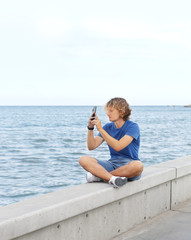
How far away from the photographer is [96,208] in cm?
396

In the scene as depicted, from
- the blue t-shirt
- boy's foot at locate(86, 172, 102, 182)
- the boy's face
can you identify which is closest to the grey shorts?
the blue t-shirt

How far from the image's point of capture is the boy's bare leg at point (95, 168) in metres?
4.25

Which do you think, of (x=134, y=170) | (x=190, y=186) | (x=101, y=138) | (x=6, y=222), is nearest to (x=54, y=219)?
(x=6, y=222)

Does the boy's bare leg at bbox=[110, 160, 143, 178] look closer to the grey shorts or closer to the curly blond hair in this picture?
the grey shorts

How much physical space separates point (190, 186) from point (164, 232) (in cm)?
152

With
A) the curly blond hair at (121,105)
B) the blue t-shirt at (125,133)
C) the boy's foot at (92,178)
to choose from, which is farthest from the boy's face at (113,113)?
the boy's foot at (92,178)

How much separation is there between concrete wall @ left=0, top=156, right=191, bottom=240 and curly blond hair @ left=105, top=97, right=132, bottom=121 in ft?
2.45

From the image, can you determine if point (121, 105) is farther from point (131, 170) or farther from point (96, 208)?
point (96, 208)

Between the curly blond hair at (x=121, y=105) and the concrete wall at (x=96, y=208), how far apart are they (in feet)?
2.45

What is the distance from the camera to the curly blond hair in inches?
175

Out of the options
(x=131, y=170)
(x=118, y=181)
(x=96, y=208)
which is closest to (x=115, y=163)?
(x=131, y=170)

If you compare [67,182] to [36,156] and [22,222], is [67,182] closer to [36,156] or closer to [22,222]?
[36,156]

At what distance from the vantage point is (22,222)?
10.3ft

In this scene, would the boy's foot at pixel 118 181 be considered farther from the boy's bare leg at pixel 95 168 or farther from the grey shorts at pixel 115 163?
the grey shorts at pixel 115 163
